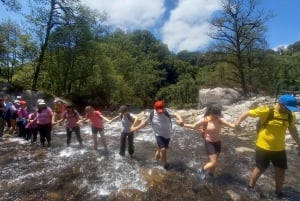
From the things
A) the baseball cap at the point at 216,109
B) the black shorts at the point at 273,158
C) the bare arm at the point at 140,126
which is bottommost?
the black shorts at the point at 273,158

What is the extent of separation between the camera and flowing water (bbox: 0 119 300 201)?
26.7ft

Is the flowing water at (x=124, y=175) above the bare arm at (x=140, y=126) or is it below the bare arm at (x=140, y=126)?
below

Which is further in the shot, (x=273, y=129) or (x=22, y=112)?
(x=22, y=112)

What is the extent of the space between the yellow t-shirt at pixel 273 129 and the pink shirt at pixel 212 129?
128cm

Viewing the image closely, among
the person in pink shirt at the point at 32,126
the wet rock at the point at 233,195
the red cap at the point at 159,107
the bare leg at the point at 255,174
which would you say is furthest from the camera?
the person in pink shirt at the point at 32,126

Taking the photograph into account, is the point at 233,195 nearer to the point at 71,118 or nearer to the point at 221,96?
the point at 71,118

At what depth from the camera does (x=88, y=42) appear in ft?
103

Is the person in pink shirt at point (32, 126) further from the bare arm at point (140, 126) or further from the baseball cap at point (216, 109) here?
the baseball cap at point (216, 109)

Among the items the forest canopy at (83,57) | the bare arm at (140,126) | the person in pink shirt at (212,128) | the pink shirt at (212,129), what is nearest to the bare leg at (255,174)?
the person in pink shirt at (212,128)

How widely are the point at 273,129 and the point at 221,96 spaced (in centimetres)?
2504

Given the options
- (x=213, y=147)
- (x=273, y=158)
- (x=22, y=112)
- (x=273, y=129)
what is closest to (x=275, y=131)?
(x=273, y=129)

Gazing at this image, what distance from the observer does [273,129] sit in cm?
738

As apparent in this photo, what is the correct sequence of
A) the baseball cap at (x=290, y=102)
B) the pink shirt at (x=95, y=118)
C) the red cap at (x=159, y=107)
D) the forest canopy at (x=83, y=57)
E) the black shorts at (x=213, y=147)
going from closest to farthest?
the baseball cap at (x=290, y=102), the black shorts at (x=213, y=147), the red cap at (x=159, y=107), the pink shirt at (x=95, y=118), the forest canopy at (x=83, y=57)

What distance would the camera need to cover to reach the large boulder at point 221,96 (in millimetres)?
31688
